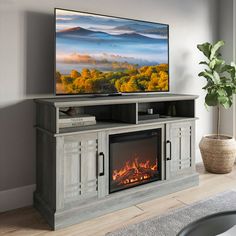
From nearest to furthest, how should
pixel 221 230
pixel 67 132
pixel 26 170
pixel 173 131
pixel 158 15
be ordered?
pixel 221 230 < pixel 67 132 < pixel 26 170 < pixel 173 131 < pixel 158 15

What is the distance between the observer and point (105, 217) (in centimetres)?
239

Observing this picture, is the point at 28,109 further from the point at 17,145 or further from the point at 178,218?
the point at 178,218

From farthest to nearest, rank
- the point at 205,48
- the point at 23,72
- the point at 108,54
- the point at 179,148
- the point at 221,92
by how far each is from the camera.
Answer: the point at 205,48 < the point at 221,92 < the point at 179,148 < the point at 108,54 < the point at 23,72

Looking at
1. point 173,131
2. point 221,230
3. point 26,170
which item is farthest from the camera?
point 173,131

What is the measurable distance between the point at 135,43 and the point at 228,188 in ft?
5.79

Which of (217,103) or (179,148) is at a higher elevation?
(217,103)

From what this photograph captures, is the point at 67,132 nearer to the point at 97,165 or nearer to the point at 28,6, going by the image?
the point at 97,165

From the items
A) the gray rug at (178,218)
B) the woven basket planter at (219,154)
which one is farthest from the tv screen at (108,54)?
the gray rug at (178,218)

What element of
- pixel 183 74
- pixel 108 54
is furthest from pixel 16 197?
pixel 183 74

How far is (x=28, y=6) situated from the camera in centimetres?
252

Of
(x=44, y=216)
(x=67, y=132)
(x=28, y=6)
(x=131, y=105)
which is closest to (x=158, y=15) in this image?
(x=131, y=105)

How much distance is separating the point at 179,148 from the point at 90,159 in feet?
3.36

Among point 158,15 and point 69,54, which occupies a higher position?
point 158,15

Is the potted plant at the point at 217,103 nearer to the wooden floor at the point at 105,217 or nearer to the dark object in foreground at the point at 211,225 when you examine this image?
the wooden floor at the point at 105,217
